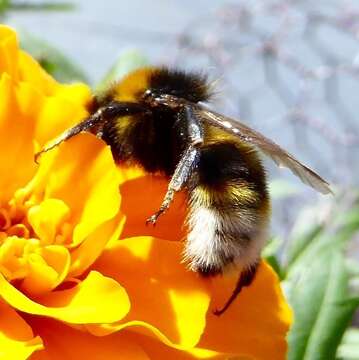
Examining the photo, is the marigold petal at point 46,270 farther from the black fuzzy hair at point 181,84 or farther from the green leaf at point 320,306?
the green leaf at point 320,306

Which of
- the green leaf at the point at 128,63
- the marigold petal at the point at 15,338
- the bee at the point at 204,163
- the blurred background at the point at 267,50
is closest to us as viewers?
the marigold petal at the point at 15,338

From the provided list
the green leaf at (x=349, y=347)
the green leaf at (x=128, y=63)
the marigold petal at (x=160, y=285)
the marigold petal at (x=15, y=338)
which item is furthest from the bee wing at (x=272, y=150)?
the green leaf at (x=128, y=63)

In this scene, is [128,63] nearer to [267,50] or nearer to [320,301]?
[320,301]

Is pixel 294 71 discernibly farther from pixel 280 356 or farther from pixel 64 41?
pixel 280 356

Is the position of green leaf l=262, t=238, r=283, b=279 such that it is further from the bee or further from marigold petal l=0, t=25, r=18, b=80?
marigold petal l=0, t=25, r=18, b=80

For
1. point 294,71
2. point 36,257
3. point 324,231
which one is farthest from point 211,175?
point 294,71

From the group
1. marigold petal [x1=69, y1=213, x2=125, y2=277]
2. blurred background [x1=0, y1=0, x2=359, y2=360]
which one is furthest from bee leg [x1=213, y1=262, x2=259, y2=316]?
blurred background [x1=0, y1=0, x2=359, y2=360]

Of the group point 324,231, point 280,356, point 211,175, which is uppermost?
point 211,175
